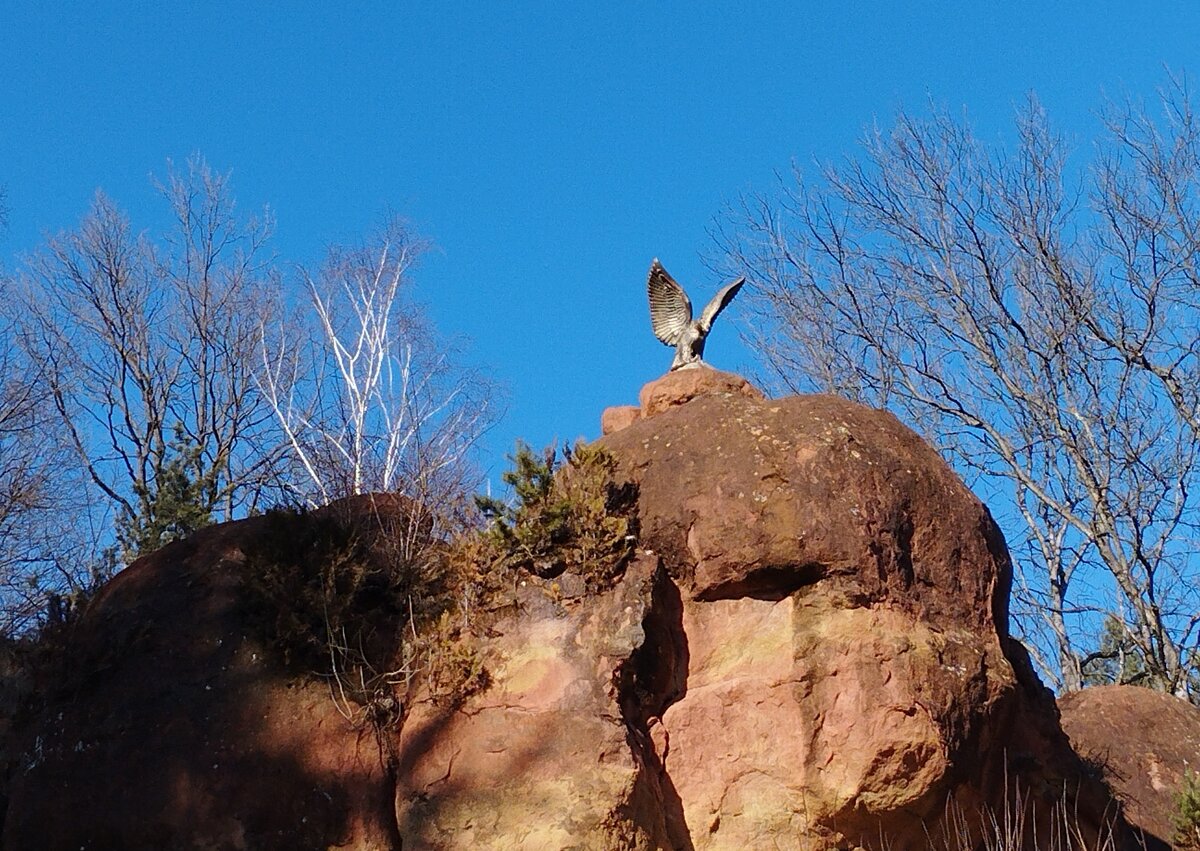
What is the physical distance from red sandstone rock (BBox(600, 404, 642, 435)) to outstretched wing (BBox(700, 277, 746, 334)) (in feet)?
3.25

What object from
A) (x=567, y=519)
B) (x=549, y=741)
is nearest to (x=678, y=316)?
(x=567, y=519)

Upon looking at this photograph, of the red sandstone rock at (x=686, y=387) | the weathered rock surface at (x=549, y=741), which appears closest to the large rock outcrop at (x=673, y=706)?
the weathered rock surface at (x=549, y=741)

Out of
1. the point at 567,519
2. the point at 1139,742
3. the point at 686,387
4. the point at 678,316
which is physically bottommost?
the point at 1139,742

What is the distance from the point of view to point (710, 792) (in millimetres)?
6656

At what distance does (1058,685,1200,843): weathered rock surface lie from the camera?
9.37 meters

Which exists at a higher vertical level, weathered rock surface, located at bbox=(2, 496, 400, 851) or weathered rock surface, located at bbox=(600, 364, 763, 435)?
weathered rock surface, located at bbox=(600, 364, 763, 435)

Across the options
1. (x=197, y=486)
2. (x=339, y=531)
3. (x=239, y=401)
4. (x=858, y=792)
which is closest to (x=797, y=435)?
(x=858, y=792)

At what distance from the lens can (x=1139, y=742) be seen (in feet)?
32.8

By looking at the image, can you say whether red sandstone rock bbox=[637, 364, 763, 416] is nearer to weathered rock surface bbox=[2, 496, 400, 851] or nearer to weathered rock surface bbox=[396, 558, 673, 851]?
weathered rock surface bbox=[396, 558, 673, 851]

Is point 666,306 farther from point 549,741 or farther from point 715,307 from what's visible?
point 549,741

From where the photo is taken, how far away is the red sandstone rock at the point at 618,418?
8984 millimetres

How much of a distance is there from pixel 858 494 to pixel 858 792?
1.57m

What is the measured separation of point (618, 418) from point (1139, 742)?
4851 millimetres

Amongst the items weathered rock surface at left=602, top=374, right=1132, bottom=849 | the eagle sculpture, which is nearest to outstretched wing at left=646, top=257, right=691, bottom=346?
the eagle sculpture
